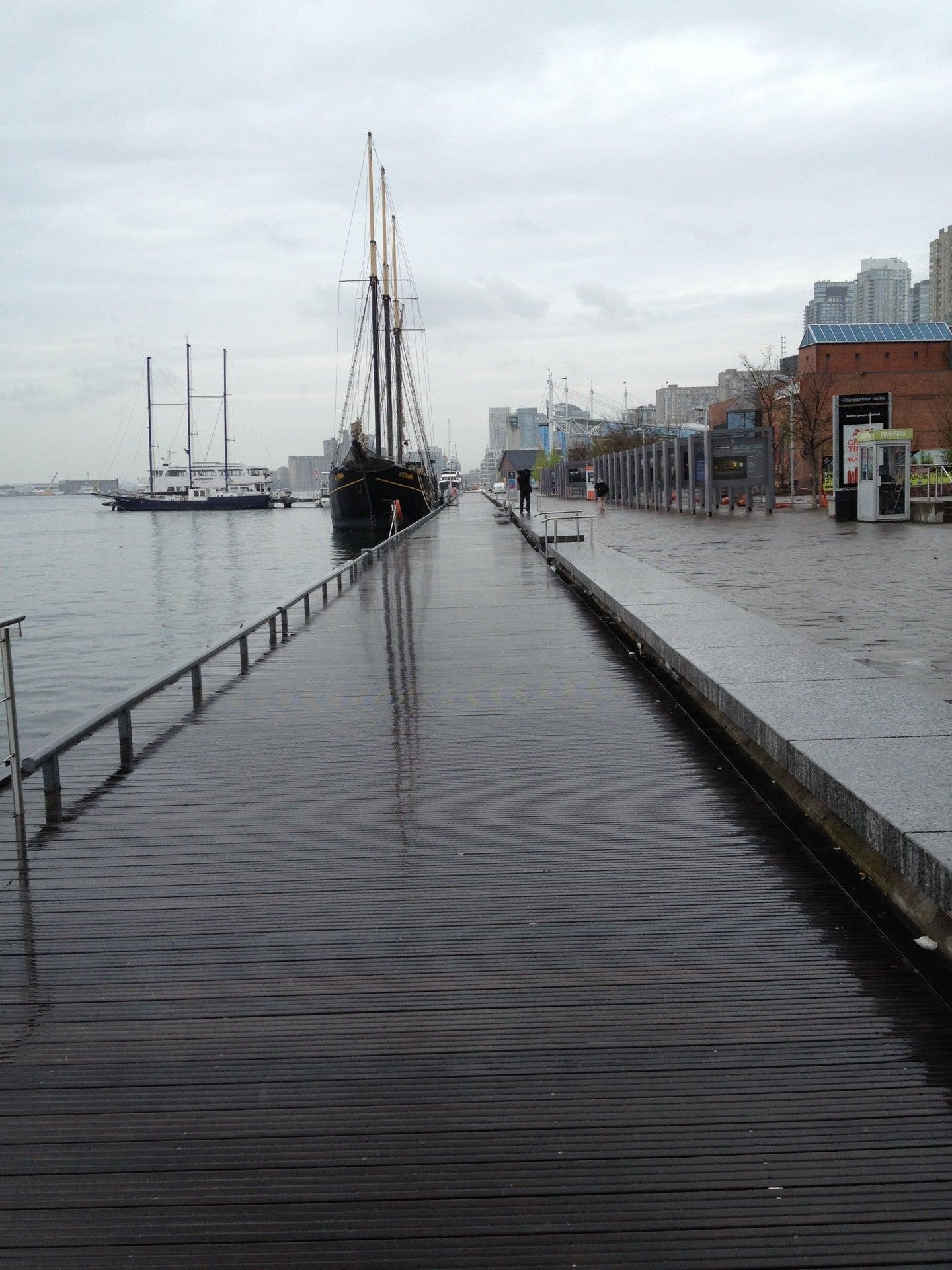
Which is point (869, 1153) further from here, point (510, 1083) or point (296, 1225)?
point (296, 1225)

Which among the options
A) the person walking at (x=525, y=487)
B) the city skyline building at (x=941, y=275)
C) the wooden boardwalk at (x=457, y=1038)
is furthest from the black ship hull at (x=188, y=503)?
the wooden boardwalk at (x=457, y=1038)

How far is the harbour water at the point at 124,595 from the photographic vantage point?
16969mm

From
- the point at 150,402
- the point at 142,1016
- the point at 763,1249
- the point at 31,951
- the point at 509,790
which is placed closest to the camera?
the point at 763,1249

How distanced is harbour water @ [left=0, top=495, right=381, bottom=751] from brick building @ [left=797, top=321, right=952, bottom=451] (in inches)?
1397

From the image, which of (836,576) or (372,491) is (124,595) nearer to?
(836,576)

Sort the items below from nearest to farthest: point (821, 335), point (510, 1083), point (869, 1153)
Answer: point (869, 1153) < point (510, 1083) < point (821, 335)

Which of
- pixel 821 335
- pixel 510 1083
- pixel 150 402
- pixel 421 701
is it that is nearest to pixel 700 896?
pixel 510 1083

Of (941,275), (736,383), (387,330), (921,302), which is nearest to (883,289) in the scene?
(921,302)

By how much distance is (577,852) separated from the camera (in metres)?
4.96

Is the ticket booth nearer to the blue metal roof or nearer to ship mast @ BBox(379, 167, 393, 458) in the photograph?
ship mast @ BBox(379, 167, 393, 458)

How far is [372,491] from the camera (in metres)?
53.5

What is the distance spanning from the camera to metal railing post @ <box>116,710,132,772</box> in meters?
7.02

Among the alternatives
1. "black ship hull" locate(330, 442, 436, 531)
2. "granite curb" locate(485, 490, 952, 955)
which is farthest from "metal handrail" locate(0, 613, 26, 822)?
"black ship hull" locate(330, 442, 436, 531)

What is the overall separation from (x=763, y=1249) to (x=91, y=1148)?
1528 mm
